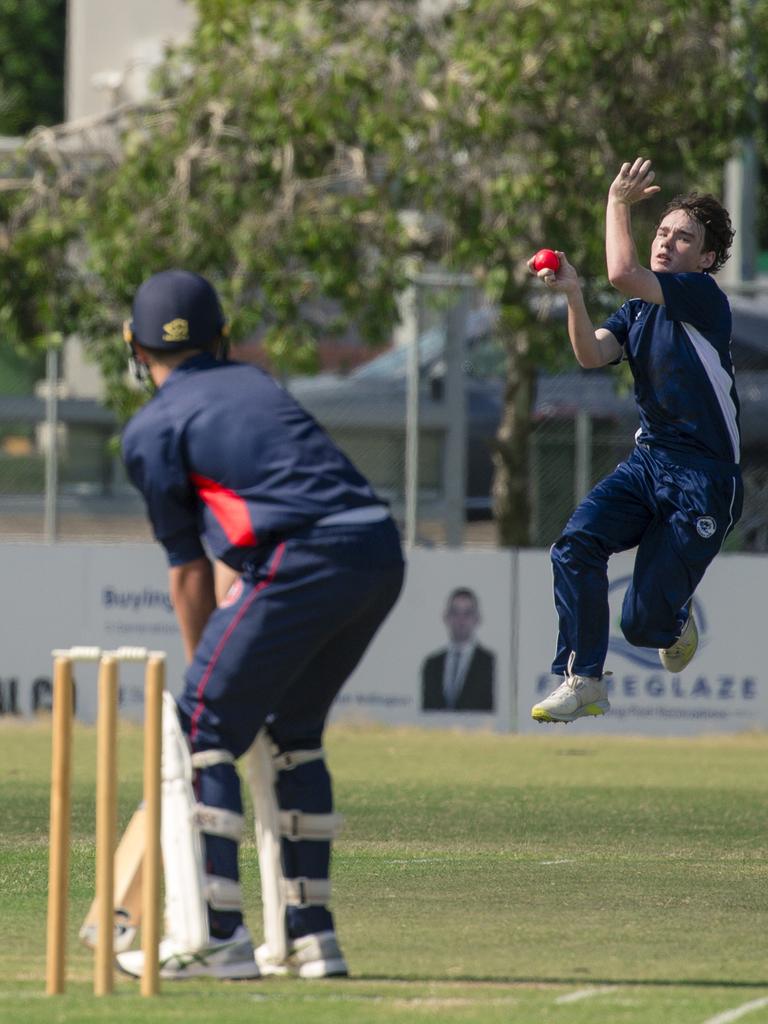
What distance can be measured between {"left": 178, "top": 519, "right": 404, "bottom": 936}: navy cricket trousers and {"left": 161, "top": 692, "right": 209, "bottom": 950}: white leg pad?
0.10m

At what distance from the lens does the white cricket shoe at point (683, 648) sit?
866 cm

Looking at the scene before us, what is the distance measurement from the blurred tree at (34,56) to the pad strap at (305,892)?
3960 cm

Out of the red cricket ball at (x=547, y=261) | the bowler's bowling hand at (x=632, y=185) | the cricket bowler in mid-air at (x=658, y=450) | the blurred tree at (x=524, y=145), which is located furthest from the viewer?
the blurred tree at (x=524, y=145)

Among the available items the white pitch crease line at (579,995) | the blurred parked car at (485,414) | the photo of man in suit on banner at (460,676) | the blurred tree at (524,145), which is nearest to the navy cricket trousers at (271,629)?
the white pitch crease line at (579,995)

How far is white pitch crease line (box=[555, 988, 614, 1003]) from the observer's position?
19.0ft

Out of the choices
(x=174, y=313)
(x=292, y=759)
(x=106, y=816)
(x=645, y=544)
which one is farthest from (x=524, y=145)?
(x=106, y=816)

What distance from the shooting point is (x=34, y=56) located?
148 feet

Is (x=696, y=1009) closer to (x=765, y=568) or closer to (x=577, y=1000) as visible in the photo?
(x=577, y=1000)

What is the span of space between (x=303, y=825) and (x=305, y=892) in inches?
7.6

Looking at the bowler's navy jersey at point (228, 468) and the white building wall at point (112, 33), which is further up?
the white building wall at point (112, 33)

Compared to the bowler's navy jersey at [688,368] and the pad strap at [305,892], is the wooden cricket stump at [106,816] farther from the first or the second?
the bowler's navy jersey at [688,368]

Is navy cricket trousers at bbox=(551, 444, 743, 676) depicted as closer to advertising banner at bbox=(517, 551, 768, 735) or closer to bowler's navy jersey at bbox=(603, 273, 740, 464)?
bowler's navy jersey at bbox=(603, 273, 740, 464)

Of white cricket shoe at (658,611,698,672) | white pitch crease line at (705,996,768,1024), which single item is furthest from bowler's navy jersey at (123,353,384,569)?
white cricket shoe at (658,611,698,672)

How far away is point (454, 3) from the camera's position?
1872 centimetres
